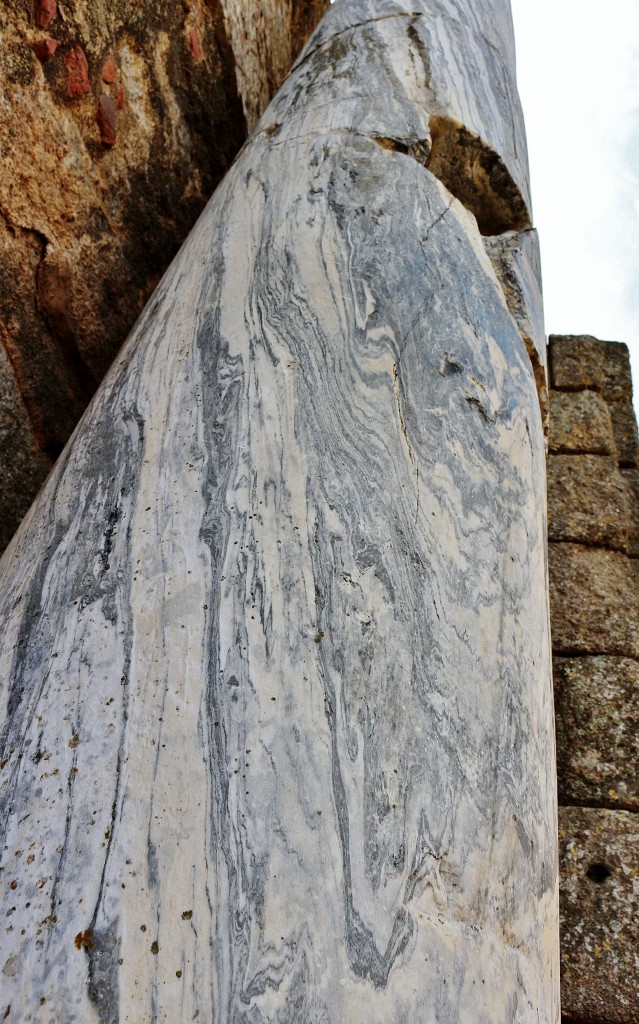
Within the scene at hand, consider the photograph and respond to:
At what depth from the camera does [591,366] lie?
8.39 ft

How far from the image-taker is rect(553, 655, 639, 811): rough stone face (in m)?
1.63

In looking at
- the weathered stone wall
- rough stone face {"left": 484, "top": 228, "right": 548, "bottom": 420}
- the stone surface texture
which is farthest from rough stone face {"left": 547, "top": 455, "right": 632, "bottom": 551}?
the stone surface texture

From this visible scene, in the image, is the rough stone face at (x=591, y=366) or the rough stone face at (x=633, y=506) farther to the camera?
the rough stone face at (x=591, y=366)

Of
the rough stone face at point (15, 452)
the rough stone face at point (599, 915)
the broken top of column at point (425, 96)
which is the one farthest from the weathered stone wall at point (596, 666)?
the rough stone face at point (15, 452)

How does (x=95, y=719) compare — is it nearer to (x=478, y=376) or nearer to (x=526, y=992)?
(x=526, y=992)

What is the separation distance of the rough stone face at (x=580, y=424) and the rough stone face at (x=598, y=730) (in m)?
0.72

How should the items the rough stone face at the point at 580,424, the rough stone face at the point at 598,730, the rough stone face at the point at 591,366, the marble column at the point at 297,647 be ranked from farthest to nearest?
the rough stone face at the point at 591,366, the rough stone face at the point at 580,424, the rough stone face at the point at 598,730, the marble column at the point at 297,647

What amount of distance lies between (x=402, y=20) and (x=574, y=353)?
122cm

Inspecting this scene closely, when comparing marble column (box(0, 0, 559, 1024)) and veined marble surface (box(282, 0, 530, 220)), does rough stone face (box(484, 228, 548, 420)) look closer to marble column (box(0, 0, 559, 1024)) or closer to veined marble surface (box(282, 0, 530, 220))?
marble column (box(0, 0, 559, 1024))

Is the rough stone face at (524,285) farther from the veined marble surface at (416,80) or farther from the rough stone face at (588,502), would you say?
the rough stone face at (588,502)

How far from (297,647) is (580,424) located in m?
1.76

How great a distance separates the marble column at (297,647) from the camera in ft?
2.43

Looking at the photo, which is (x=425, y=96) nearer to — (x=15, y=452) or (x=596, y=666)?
(x=15, y=452)

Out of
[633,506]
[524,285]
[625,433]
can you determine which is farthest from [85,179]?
[625,433]
